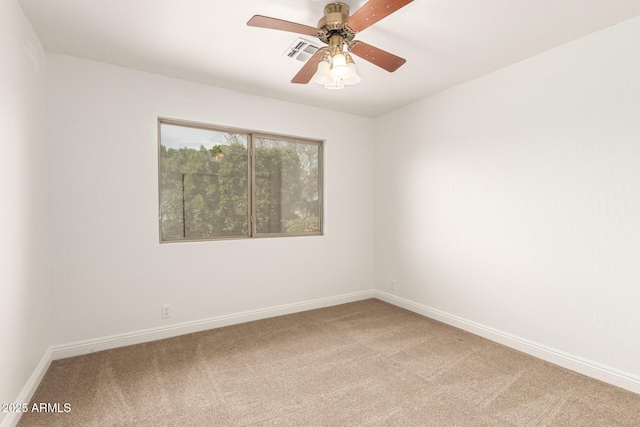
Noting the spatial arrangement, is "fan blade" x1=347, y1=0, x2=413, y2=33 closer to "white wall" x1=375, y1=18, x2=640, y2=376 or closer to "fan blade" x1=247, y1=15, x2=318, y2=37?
"fan blade" x1=247, y1=15, x2=318, y2=37

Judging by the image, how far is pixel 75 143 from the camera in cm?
260

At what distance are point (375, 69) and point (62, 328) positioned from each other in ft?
11.5

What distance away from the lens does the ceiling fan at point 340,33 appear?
1.65m

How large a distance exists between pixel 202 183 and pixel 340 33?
205 centimetres

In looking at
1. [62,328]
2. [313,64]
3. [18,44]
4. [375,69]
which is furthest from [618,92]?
[62,328]

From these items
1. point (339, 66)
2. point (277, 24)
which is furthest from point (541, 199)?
point (277, 24)

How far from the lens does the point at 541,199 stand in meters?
2.57

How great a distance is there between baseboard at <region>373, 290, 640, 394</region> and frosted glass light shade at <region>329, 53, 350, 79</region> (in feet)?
8.76

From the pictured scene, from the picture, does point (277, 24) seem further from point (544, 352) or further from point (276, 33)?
point (544, 352)

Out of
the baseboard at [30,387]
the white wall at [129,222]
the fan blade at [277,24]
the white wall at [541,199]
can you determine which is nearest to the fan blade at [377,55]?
the fan blade at [277,24]

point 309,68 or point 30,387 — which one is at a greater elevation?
point 309,68

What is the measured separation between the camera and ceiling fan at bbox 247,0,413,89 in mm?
1648

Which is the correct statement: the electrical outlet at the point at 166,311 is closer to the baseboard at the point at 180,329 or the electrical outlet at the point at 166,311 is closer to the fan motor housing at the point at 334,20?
the baseboard at the point at 180,329

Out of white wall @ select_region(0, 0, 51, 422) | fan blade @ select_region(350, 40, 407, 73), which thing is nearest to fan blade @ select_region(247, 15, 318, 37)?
fan blade @ select_region(350, 40, 407, 73)
